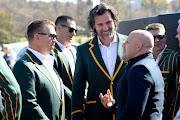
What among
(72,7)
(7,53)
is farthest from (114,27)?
(72,7)

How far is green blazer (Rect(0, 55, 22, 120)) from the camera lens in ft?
7.64

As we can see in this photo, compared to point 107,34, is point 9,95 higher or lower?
lower

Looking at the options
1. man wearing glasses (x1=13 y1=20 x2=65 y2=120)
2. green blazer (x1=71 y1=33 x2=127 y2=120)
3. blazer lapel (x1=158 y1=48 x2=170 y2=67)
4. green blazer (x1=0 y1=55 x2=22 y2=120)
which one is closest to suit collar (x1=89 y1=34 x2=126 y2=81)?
green blazer (x1=71 y1=33 x2=127 y2=120)

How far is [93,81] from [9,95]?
1.15m

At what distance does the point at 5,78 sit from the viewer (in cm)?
233

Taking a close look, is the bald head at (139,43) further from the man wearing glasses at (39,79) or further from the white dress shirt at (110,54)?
the man wearing glasses at (39,79)

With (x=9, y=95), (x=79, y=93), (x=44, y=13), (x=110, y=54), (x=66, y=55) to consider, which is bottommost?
(x=79, y=93)

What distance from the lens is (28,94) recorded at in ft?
8.93

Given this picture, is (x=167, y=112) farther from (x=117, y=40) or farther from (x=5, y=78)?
(x=5, y=78)

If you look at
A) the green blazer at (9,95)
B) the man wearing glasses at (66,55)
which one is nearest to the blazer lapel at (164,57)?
the man wearing glasses at (66,55)

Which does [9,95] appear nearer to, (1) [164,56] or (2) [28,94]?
(2) [28,94]

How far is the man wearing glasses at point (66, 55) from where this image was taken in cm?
368

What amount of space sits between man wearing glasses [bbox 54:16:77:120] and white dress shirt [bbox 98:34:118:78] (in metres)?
0.74

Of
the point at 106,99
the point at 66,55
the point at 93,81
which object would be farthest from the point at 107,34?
the point at 66,55
